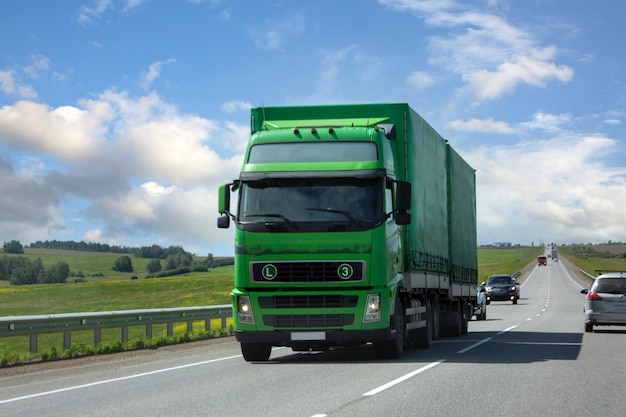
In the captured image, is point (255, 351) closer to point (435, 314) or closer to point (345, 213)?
point (345, 213)

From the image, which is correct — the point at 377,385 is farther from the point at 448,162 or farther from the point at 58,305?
the point at 58,305

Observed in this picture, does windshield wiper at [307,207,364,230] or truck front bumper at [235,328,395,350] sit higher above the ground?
windshield wiper at [307,207,364,230]

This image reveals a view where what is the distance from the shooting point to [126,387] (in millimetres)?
11641

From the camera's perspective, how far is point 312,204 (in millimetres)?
14219

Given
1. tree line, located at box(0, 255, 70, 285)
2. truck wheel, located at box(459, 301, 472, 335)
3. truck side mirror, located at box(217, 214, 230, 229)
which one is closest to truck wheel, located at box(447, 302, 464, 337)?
truck wheel, located at box(459, 301, 472, 335)

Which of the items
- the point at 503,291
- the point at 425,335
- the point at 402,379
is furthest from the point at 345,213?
the point at 503,291

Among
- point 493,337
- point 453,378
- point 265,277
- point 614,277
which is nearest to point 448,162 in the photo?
point 493,337

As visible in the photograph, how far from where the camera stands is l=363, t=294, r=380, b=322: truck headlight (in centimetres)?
1420

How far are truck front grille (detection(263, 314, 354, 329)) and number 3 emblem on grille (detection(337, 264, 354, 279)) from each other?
2.00ft

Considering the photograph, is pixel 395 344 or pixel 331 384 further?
pixel 395 344

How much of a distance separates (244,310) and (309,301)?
1.04 meters

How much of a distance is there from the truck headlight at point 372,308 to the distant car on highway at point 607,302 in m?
11.2

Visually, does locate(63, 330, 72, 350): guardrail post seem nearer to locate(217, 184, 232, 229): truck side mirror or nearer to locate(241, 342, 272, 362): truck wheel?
locate(241, 342, 272, 362): truck wheel

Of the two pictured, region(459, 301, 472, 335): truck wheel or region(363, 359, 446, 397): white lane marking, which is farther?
region(459, 301, 472, 335): truck wheel
